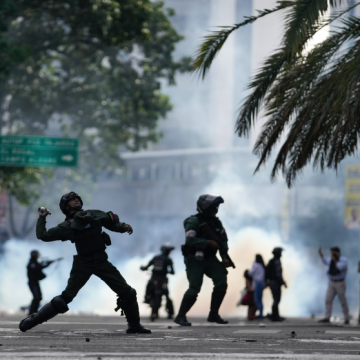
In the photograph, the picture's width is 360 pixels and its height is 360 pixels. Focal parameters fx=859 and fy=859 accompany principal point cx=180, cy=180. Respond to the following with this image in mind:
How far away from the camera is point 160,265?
56.3 ft

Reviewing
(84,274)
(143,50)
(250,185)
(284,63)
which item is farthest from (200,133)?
(84,274)

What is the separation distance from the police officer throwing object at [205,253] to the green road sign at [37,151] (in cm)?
1380

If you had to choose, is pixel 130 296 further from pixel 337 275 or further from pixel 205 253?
pixel 337 275

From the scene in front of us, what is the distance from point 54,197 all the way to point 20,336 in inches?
1624

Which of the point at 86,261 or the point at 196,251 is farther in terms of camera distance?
the point at 196,251

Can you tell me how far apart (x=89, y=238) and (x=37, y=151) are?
16.2m

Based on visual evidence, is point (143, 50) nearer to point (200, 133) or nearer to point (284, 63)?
point (284, 63)

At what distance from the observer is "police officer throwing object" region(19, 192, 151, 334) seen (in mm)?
8344

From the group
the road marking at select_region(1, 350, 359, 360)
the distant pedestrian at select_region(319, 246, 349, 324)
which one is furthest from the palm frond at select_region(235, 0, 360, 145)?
the road marking at select_region(1, 350, 359, 360)

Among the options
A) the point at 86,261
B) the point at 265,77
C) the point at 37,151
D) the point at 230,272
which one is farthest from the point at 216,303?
the point at 230,272

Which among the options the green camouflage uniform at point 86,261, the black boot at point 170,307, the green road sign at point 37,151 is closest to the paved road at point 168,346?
the green camouflage uniform at point 86,261

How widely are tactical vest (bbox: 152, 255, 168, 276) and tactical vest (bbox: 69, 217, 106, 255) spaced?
869 centimetres

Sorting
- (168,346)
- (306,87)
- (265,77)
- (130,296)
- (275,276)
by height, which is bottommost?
(168,346)

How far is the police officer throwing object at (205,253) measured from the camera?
35.1 feet
